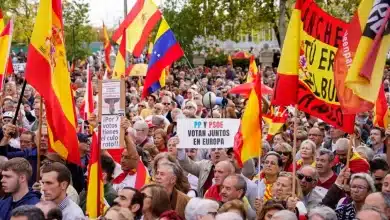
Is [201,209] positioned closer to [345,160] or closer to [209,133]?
[209,133]

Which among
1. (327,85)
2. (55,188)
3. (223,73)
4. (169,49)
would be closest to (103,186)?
(55,188)

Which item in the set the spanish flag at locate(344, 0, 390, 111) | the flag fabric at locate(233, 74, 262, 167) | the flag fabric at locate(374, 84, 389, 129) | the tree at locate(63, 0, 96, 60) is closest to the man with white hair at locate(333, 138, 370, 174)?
the flag fabric at locate(233, 74, 262, 167)

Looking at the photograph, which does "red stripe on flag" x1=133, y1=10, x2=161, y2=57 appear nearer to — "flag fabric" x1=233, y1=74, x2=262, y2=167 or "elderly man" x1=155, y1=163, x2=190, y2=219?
"flag fabric" x1=233, y1=74, x2=262, y2=167

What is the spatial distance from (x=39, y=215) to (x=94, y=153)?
2.54 m

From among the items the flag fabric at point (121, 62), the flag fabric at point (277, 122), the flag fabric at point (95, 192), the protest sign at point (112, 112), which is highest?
the flag fabric at point (121, 62)

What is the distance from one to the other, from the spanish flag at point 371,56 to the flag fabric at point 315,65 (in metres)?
1.29

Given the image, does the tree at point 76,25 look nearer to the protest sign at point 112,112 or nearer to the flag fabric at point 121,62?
the flag fabric at point 121,62

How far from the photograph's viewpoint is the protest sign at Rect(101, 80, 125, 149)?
33.9ft

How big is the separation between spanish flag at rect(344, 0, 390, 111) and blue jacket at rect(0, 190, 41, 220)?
9.36 feet

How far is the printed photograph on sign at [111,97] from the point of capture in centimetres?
1042

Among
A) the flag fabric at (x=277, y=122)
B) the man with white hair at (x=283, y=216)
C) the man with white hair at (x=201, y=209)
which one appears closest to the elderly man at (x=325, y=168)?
the man with white hair at (x=201, y=209)

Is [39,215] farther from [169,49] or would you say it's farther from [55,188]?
[169,49]

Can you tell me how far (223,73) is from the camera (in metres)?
38.2

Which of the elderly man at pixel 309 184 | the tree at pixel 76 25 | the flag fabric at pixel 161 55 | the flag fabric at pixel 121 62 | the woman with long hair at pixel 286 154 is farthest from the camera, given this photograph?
the tree at pixel 76 25
